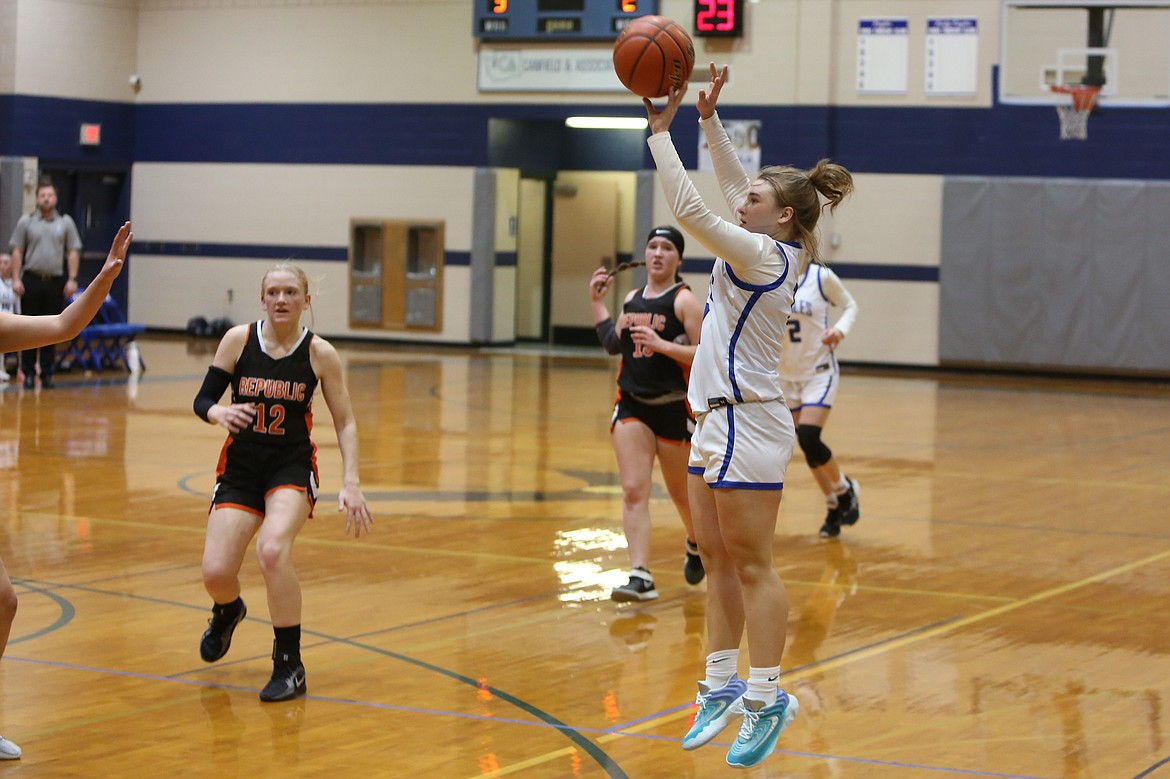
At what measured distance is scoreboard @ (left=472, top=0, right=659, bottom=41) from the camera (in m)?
22.1

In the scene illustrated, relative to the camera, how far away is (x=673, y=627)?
22.9ft

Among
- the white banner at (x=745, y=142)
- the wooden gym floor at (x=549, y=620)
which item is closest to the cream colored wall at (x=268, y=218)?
→ the white banner at (x=745, y=142)

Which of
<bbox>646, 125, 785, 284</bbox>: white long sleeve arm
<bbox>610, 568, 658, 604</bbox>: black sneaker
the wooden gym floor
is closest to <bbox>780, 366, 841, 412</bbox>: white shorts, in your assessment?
the wooden gym floor

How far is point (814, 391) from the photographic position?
9.48m

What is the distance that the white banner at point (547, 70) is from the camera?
2264cm

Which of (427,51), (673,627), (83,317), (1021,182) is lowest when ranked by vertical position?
(673,627)

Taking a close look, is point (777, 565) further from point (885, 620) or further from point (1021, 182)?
point (1021, 182)

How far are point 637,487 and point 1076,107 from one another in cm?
1382

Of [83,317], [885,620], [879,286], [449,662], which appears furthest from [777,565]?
[879,286]

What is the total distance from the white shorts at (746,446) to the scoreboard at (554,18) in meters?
17.7

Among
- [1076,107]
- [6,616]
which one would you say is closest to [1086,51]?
[1076,107]

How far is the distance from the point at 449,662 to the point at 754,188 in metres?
2.42

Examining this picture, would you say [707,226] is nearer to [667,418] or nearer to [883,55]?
[667,418]

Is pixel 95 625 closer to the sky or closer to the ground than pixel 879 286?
closer to the ground
